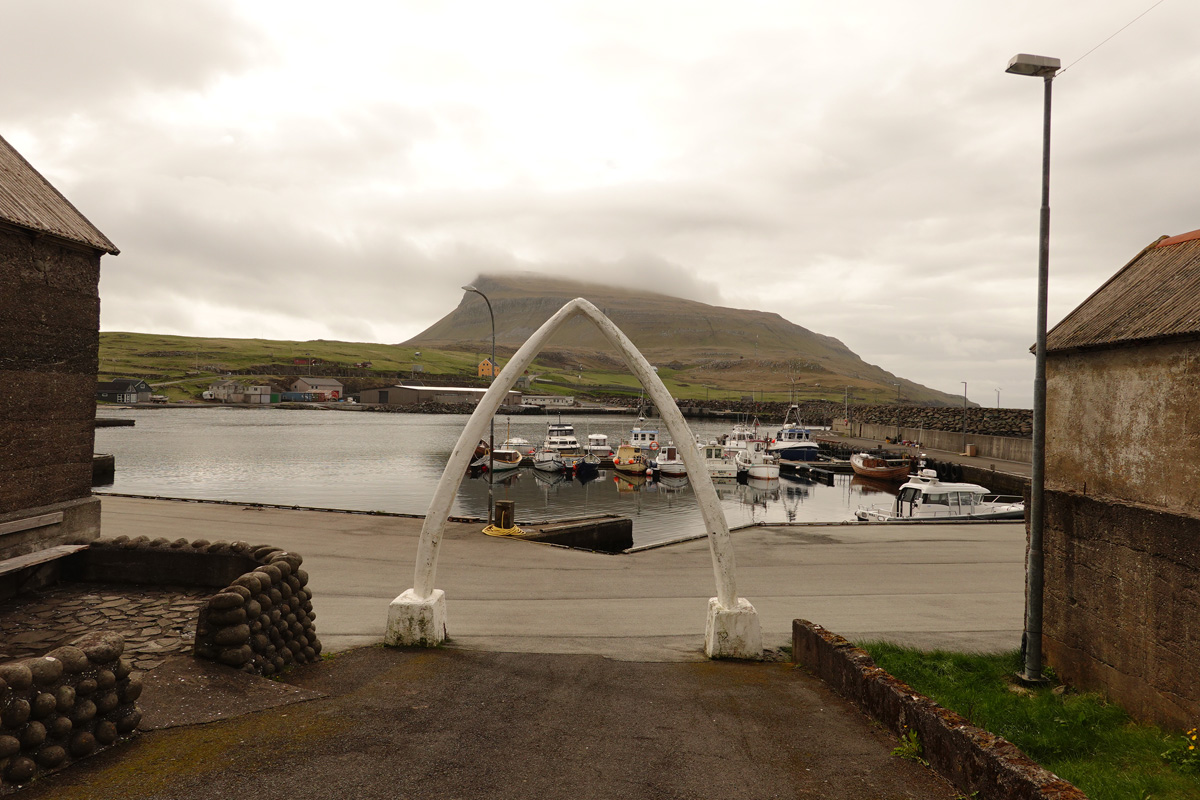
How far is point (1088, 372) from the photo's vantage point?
9.66 m

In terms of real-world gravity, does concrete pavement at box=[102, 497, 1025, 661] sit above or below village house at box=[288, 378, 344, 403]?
below

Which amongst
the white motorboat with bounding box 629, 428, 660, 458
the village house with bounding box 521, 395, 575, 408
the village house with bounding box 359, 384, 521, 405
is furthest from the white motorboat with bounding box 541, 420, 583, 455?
the village house with bounding box 359, 384, 521, 405

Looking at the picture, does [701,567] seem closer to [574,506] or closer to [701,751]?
[701,751]

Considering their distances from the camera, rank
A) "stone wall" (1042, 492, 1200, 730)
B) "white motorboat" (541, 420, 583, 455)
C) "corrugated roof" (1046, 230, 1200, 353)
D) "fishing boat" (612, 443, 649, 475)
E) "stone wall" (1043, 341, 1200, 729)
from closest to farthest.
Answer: "stone wall" (1042, 492, 1200, 730) < "stone wall" (1043, 341, 1200, 729) < "corrugated roof" (1046, 230, 1200, 353) < "fishing boat" (612, 443, 649, 475) < "white motorboat" (541, 420, 583, 455)

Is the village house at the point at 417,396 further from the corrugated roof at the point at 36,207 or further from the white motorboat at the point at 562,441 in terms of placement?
the corrugated roof at the point at 36,207

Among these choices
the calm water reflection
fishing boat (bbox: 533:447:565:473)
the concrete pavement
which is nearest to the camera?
the concrete pavement

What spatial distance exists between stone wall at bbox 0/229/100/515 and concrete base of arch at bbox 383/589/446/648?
772cm

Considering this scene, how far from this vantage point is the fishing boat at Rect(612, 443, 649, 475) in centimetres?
6825

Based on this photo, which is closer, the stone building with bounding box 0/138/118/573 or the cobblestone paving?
the cobblestone paving

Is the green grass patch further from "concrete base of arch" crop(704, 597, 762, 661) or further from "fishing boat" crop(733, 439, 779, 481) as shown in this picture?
"fishing boat" crop(733, 439, 779, 481)

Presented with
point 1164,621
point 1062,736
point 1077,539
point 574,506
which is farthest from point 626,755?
point 574,506

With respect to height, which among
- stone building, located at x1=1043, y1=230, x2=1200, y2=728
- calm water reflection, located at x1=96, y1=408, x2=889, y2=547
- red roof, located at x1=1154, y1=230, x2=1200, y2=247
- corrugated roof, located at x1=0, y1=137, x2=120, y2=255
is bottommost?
calm water reflection, located at x1=96, y1=408, x2=889, y2=547

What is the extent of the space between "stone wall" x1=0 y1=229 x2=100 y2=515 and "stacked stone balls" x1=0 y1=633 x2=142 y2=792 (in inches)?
311

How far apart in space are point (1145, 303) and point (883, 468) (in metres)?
59.6
